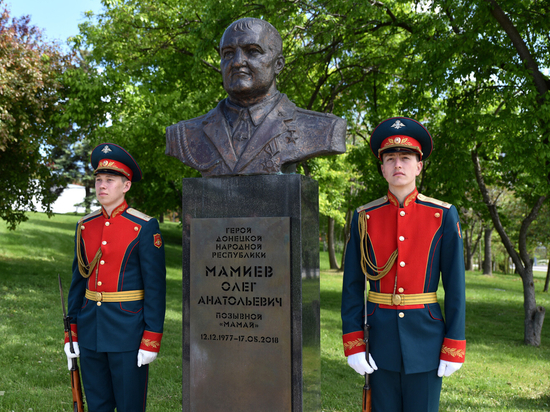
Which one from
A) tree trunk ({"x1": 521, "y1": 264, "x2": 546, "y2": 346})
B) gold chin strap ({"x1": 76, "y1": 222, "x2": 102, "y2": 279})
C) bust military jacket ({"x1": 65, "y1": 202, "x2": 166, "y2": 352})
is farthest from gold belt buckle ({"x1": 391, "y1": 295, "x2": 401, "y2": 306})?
tree trunk ({"x1": 521, "y1": 264, "x2": 546, "y2": 346})

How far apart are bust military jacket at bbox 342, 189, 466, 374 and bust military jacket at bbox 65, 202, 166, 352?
4.25ft

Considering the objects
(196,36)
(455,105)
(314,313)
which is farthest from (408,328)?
(196,36)

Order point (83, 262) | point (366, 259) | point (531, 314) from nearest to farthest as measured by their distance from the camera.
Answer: point (366, 259)
point (83, 262)
point (531, 314)

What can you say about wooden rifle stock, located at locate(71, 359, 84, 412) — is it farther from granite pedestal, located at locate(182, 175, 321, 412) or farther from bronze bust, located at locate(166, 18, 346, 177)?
bronze bust, located at locate(166, 18, 346, 177)

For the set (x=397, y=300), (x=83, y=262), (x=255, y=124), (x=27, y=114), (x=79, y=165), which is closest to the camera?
(x=397, y=300)

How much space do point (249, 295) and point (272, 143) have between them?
102 centimetres

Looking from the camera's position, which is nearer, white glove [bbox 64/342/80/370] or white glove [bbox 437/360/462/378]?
white glove [bbox 437/360/462/378]

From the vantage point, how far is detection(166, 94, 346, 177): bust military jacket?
3.35 m

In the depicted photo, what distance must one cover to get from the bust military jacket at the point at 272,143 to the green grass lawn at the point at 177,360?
119 inches

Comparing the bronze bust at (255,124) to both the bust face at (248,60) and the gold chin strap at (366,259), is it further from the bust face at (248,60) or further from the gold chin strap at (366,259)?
the gold chin strap at (366,259)

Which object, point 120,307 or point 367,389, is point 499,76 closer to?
point 367,389

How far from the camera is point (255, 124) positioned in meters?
3.45

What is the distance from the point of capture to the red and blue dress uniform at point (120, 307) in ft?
10.9

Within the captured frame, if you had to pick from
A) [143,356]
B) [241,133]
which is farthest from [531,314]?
[143,356]
